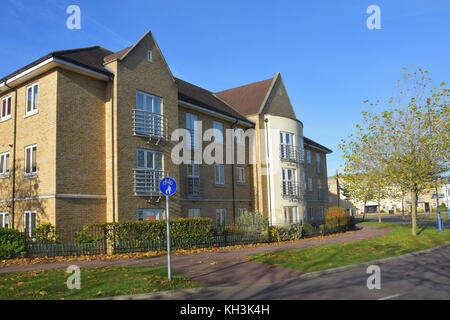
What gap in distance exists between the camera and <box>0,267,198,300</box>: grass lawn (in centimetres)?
810

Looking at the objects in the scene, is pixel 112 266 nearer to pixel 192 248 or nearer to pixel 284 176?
pixel 192 248

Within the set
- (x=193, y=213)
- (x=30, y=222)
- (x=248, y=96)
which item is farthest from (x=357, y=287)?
(x=248, y=96)

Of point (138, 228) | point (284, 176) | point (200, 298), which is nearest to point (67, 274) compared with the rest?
point (200, 298)

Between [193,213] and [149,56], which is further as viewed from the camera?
[193,213]

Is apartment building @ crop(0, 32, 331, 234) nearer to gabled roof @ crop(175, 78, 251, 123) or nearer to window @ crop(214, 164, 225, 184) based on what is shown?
gabled roof @ crop(175, 78, 251, 123)

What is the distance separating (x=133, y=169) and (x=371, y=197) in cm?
2768

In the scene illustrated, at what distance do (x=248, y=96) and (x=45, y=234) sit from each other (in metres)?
21.1

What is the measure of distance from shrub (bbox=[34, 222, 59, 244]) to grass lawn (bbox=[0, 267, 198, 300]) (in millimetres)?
4322

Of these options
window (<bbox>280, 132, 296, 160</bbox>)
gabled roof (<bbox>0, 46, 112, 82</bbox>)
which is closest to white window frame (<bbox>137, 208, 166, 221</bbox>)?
gabled roof (<bbox>0, 46, 112, 82</bbox>)

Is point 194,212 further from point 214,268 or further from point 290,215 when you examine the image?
point 214,268

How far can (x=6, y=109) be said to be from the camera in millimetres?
19219

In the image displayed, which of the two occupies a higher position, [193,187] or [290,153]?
[290,153]

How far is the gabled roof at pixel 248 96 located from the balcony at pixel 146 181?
12.7 metres

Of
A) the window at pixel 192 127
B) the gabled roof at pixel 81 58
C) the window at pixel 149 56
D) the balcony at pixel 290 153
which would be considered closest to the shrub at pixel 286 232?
the window at pixel 192 127
